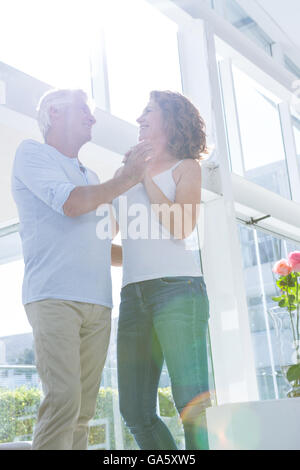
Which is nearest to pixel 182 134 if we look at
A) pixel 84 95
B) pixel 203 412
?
pixel 84 95

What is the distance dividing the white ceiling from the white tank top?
327cm

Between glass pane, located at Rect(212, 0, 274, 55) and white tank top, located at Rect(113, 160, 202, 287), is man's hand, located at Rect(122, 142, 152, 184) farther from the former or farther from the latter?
glass pane, located at Rect(212, 0, 274, 55)

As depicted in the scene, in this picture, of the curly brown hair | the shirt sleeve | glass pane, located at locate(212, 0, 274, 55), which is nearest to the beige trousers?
the shirt sleeve

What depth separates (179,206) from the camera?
1730 mm

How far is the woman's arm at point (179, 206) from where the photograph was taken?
1716 millimetres

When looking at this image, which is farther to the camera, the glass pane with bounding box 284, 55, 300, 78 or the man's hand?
the glass pane with bounding box 284, 55, 300, 78

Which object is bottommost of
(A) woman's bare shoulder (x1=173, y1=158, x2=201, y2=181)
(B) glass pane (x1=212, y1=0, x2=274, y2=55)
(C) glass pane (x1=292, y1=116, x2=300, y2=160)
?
(A) woman's bare shoulder (x1=173, y1=158, x2=201, y2=181)

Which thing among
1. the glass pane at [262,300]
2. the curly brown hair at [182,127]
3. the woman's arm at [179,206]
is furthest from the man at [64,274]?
the glass pane at [262,300]

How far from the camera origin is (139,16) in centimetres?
328

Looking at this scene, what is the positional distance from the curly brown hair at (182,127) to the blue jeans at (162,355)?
0.47 m

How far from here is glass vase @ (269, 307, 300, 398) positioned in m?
2.12

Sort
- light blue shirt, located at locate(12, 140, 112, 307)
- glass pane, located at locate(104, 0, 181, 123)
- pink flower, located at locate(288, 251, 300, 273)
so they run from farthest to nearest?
glass pane, located at locate(104, 0, 181, 123) → pink flower, located at locate(288, 251, 300, 273) → light blue shirt, located at locate(12, 140, 112, 307)

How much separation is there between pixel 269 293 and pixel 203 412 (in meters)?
2.25
